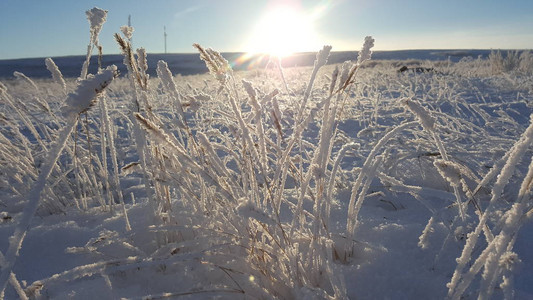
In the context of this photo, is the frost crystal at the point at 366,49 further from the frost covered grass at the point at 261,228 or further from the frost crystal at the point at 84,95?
the frost crystal at the point at 84,95

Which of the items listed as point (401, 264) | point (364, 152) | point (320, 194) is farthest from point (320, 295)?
point (364, 152)

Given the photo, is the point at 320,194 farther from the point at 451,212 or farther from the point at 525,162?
the point at 525,162

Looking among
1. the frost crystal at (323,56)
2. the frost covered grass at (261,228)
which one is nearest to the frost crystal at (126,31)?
the frost covered grass at (261,228)

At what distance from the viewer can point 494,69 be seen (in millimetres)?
8086

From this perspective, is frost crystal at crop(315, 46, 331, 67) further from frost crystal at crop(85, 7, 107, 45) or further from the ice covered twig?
frost crystal at crop(85, 7, 107, 45)

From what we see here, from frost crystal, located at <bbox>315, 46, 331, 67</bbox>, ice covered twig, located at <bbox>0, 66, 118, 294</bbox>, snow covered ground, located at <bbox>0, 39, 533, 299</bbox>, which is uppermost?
frost crystal, located at <bbox>315, 46, 331, 67</bbox>

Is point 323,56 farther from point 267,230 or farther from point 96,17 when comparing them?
point 96,17

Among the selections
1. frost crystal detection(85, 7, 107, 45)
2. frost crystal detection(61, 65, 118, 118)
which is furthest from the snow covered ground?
frost crystal detection(85, 7, 107, 45)

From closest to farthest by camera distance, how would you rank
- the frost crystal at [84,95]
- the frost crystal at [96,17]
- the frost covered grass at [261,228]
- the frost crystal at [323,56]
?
1. the frost crystal at [84,95]
2. the frost covered grass at [261,228]
3. the frost crystal at [323,56]
4. the frost crystal at [96,17]

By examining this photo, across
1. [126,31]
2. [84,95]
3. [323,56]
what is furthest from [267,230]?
[126,31]

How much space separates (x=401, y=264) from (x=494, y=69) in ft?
28.3

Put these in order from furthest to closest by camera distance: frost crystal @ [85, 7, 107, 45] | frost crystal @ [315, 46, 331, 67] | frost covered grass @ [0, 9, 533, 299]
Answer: frost crystal @ [85, 7, 107, 45] < frost crystal @ [315, 46, 331, 67] < frost covered grass @ [0, 9, 533, 299]

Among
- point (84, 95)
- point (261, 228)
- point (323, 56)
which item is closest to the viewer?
point (84, 95)

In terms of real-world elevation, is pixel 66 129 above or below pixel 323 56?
below
